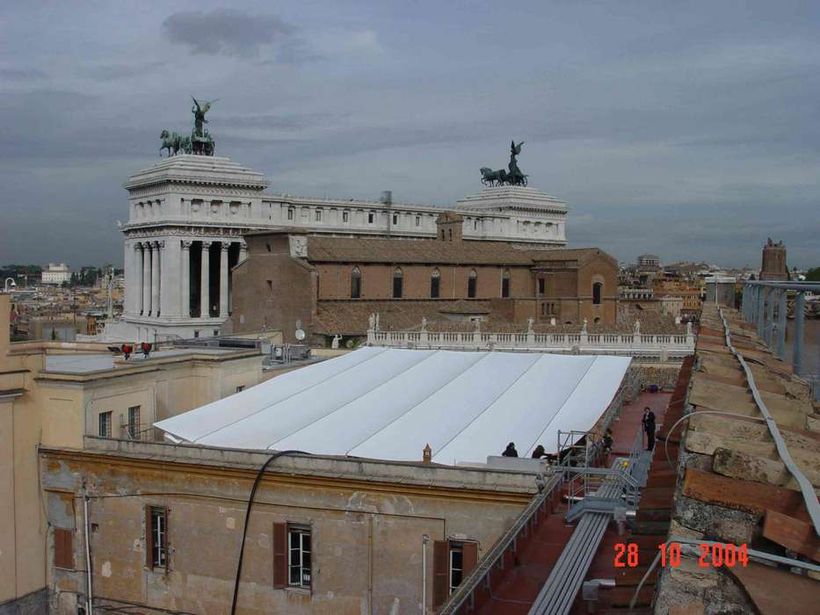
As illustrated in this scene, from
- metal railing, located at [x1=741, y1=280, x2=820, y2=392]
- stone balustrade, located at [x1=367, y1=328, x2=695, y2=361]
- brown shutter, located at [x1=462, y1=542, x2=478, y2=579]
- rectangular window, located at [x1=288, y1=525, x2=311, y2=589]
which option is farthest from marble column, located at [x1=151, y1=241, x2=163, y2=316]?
metal railing, located at [x1=741, y1=280, x2=820, y2=392]

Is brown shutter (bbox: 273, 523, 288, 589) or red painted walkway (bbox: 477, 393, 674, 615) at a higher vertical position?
red painted walkway (bbox: 477, 393, 674, 615)

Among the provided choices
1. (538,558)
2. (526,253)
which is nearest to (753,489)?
(538,558)

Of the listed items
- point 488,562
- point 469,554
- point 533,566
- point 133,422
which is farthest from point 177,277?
point 488,562

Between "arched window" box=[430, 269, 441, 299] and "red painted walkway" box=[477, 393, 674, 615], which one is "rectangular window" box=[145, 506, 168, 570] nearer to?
"red painted walkway" box=[477, 393, 674, 615]

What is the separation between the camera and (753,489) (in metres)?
3.14

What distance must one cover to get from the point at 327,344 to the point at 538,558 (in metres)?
34.2

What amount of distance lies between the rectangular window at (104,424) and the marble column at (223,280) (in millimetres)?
61755

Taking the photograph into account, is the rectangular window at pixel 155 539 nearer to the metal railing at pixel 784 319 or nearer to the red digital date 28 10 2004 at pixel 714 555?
the metal railing at pixel 784 319

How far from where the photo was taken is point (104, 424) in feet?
68.9

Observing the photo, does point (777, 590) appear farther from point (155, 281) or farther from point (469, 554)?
point (155, 281)

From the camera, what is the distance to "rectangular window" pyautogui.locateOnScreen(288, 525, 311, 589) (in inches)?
698

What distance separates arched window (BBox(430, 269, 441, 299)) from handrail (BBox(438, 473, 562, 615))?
3884 cm

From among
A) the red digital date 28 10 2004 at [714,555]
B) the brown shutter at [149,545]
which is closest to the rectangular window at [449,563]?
the brown shutter at [149,545]

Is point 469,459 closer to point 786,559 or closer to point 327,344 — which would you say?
point 786,559
